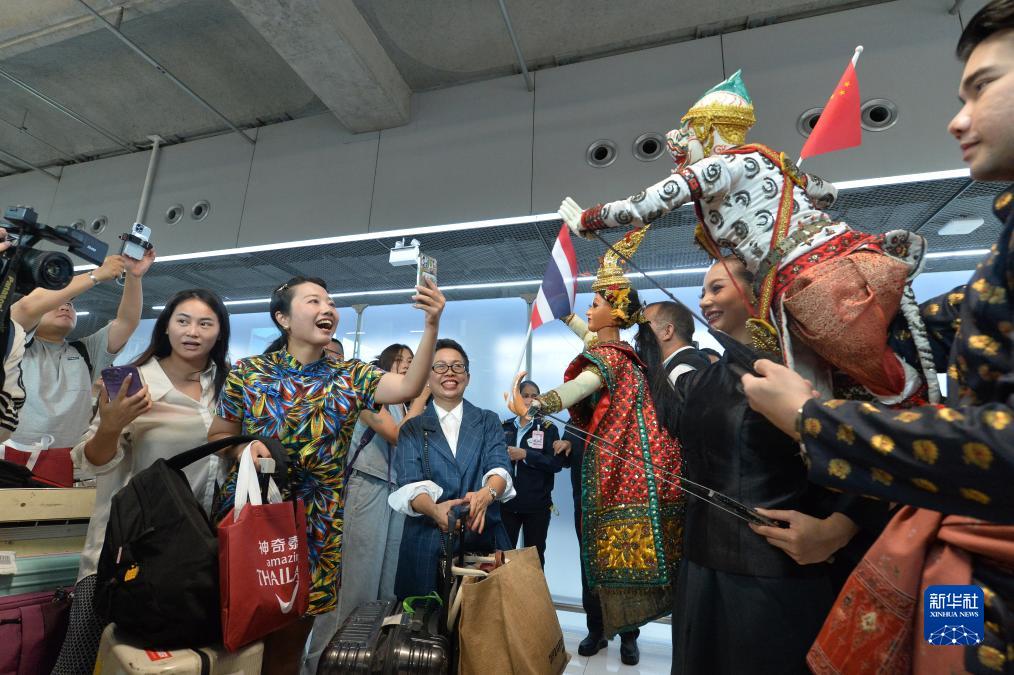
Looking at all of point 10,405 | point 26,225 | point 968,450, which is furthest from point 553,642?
point 26,225

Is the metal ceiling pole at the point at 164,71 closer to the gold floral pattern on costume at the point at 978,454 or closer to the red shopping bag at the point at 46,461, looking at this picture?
the red shopping bag at the point at 46,461

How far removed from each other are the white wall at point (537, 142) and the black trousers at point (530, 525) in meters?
1.93

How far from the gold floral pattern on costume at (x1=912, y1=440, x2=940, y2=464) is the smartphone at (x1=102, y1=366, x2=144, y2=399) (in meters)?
1.79

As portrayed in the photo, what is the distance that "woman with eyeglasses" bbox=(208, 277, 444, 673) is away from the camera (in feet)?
4.83

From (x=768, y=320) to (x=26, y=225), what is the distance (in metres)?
2.03

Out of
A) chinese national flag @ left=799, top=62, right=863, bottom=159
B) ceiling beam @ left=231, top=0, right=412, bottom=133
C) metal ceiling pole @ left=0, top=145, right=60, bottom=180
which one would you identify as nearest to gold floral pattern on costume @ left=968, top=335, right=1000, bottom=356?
chinese national flag @ left=799, top=62, right=863, bottom=159

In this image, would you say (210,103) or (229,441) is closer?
(229,441)

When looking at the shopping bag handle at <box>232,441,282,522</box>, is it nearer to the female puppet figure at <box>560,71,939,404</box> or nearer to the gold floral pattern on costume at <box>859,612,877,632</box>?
the female puppet figure at <box>560,71,939,404</box>

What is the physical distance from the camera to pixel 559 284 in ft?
5.02

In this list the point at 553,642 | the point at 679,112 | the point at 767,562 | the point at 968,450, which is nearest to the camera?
the point at 968,450

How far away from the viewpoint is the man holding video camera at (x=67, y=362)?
210 centimetres

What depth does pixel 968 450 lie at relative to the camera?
1.71 feet

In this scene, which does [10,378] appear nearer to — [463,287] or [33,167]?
[463,287]

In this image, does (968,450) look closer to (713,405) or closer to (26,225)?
(713,405)
